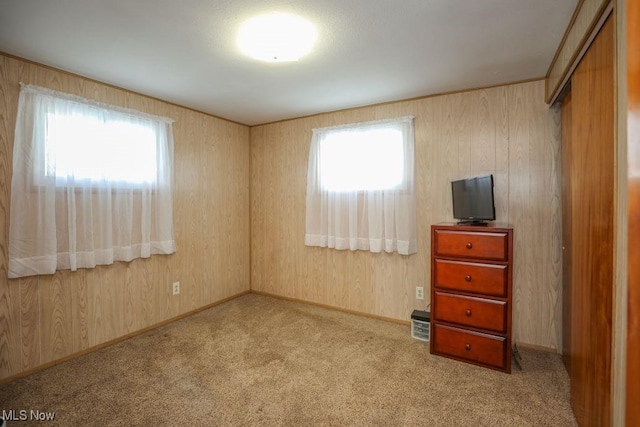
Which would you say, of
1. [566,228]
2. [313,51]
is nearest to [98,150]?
[313,51]

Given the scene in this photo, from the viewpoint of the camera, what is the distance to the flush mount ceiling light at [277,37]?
1728 millimetres

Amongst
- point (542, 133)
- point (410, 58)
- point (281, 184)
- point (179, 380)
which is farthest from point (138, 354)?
point (542, 133)

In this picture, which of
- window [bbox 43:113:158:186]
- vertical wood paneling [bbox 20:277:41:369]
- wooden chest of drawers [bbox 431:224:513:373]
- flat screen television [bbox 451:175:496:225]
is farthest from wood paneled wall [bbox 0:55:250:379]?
flat screen television [bbox 451:175:496:225]

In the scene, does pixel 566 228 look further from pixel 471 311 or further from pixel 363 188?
pixel 363 188

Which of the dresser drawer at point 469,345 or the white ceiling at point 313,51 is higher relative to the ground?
the white ceiling at point 313,51

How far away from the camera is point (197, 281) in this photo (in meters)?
3.47

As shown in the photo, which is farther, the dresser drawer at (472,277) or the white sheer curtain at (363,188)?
the white sheer curtain at (363,188)

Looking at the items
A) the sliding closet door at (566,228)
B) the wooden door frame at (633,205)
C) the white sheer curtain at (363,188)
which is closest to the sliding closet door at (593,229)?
the sliding closet door at (566,228)

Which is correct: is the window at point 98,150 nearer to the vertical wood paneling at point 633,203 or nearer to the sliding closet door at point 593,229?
the vertical wood paneling at point 633,203

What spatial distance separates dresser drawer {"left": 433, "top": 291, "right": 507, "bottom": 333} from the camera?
220 centimetres

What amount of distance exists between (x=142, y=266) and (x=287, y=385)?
1.94 meters

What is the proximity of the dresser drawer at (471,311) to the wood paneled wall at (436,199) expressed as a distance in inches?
23.2

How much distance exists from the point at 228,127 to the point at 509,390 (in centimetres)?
396

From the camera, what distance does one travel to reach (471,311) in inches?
90.6
